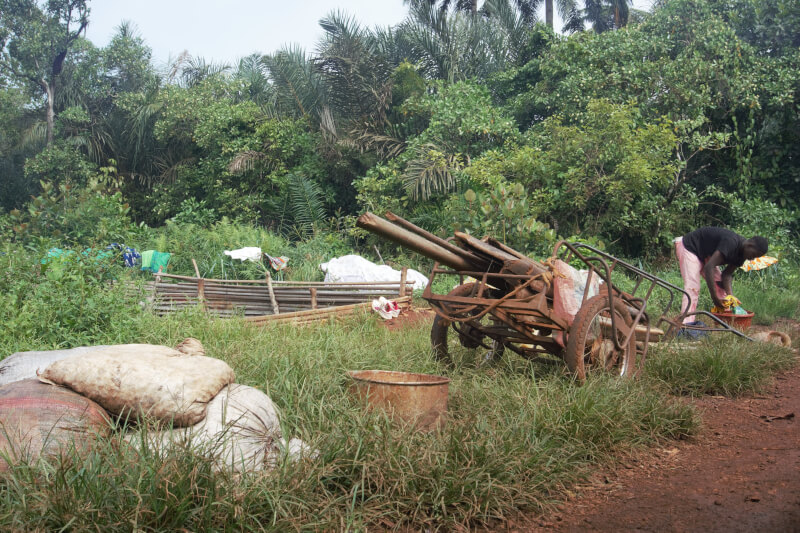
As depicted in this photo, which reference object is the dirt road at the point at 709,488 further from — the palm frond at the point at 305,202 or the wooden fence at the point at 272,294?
the palm frond at the point at 305,202

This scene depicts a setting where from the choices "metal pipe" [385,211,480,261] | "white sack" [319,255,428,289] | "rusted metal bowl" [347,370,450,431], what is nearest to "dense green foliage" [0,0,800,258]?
"white sack" [319,255,428,289]

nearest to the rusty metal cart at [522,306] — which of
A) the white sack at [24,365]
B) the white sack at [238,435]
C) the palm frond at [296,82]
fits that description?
the white sack at [238,435]

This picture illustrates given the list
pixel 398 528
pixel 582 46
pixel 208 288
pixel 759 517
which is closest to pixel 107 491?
pixel 398 528

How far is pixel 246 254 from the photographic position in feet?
35.2

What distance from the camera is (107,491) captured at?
2.35 meters

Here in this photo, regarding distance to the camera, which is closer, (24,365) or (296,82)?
(24,365)

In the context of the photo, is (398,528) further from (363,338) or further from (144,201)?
(144,201)

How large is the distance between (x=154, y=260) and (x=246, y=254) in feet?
5.12

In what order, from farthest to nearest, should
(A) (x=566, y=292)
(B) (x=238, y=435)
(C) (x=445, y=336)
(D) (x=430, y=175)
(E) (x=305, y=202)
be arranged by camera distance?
(E) (x=305, y=202) < (D) (x=430, y=175) < (C) (x=445, y=336) < (A) (x=566, y=292) < (B) (x=238, y=435)

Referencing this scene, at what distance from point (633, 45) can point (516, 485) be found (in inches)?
469

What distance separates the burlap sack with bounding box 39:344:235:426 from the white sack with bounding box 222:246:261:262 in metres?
7.53

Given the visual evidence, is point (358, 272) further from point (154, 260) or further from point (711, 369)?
point (711, 369)

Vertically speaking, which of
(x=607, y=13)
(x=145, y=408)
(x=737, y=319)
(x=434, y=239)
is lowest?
(x=737, y=319)

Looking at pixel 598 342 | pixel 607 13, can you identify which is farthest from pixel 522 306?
pixel 607 13
